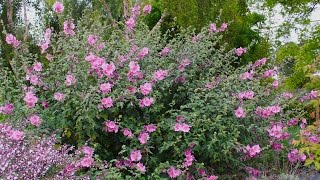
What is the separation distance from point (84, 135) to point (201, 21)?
4.63 m

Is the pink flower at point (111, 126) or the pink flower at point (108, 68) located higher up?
the pink flower at point (108, 68)

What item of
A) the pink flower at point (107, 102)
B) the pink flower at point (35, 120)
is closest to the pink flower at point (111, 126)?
the pink flower at point (107, 102)

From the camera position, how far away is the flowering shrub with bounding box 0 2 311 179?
14.3 feet

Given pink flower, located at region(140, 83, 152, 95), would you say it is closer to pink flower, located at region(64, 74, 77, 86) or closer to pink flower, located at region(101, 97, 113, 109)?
pink flower, located at region(101, 97, 113, 109)

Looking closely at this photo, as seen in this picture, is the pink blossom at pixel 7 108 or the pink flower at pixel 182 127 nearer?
the pink flower at pixel 182 127

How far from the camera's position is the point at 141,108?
465 cm

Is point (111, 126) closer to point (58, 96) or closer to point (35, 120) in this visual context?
point (58, 96)

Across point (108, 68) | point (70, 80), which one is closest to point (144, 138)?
point (108, 68)

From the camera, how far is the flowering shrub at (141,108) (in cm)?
435

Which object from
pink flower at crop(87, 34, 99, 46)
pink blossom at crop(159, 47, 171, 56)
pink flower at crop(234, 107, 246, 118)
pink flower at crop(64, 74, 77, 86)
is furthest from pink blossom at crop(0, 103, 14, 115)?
pink flower at crop(234, 107, 246, 118)

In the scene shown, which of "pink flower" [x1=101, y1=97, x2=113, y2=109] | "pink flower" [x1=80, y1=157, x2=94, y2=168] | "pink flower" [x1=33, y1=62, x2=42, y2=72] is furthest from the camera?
"pink flower" [x1=33, y1=62, x2=42, y2=72]

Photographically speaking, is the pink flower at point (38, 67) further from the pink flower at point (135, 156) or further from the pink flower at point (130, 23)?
the pink flower at point (135, 156)

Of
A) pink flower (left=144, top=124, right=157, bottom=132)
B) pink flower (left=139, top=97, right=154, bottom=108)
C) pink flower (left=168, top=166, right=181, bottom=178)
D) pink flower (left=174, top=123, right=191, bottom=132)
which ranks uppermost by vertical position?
pink flower (left=139, top=97, right=154, bottom=108)

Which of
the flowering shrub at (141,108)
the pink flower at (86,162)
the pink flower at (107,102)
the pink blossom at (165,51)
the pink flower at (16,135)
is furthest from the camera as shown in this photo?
the pink blossom at (165,51)
